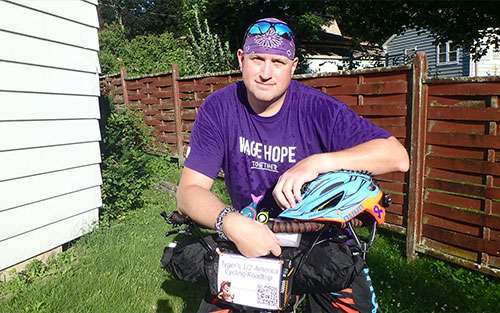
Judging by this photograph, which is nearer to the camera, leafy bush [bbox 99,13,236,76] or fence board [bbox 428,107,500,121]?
fence board [bbox 428,107,500,121]

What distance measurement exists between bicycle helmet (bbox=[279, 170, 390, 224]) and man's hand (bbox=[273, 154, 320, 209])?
3 cm

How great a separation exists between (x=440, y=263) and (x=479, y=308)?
99 cm

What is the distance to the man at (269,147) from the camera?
1762 millimetres

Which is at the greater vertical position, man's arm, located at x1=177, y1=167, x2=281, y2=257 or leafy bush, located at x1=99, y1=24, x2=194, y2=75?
leafy bush, located at x1=99, y1=24, x2=194, y2=75

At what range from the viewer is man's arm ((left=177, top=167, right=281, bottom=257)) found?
164 cm

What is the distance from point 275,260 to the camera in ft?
5.36

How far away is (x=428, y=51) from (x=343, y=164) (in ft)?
91.1

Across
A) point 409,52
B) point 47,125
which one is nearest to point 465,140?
point 47,125

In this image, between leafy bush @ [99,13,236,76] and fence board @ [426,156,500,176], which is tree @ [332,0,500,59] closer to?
leafy bush @ [99,13,236,76]

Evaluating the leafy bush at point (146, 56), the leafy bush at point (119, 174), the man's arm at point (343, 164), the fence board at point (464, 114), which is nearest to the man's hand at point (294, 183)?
Result: the man's arm at point (343, 164)

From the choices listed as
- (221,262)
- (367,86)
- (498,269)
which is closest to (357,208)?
(221,262)

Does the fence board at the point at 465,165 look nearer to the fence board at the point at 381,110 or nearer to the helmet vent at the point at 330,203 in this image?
the fence board at the point at 381,110

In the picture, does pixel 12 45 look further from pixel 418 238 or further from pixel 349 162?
pixel 418 238

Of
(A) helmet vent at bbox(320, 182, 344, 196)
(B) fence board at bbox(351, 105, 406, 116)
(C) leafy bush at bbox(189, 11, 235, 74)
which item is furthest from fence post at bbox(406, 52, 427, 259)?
(C) leafy bush at bbox(189, 11, 235, 74)
